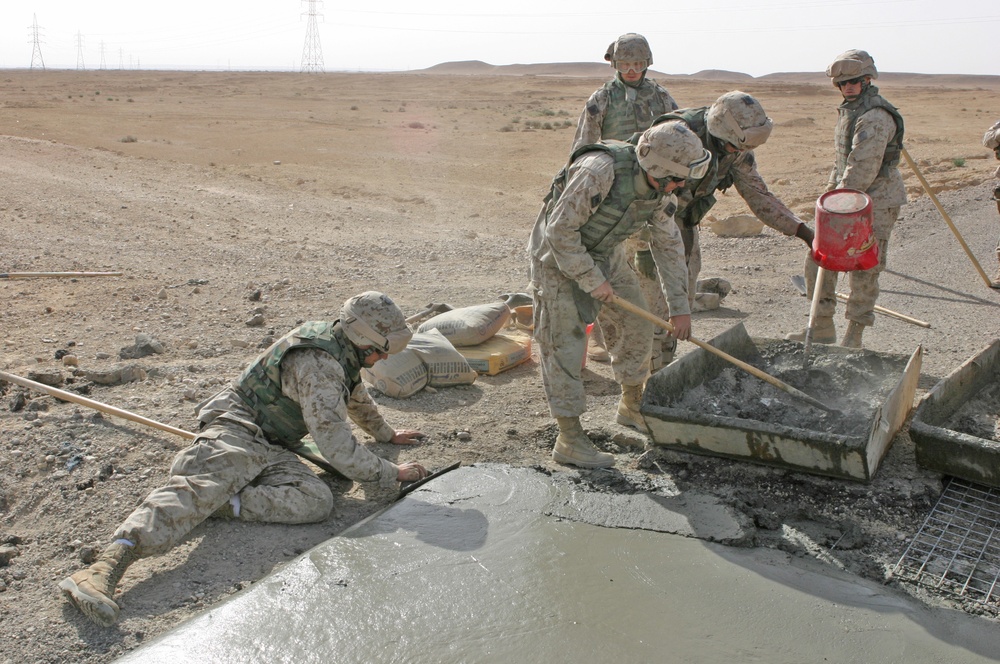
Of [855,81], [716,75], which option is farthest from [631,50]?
[716,75]

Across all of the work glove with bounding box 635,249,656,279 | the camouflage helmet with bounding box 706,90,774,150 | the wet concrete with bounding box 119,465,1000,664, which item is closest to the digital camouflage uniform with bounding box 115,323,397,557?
the wet concrete with bounding box 119,465,1000,664

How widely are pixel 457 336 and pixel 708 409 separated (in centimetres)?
196

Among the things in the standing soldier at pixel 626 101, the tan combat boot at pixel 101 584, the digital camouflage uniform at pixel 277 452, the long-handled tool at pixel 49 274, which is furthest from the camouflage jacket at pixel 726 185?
the long-handled tool at pixel 49 274

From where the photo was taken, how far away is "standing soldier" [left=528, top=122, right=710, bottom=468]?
13.7ft

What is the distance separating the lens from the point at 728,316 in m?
7.42

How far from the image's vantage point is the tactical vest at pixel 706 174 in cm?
496

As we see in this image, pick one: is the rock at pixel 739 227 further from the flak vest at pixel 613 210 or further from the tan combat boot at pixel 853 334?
the flak vest at pixel 613 210

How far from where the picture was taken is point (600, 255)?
4.52 m

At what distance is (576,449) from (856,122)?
9.64ft

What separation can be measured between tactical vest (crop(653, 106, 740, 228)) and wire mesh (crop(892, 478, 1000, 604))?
196cm

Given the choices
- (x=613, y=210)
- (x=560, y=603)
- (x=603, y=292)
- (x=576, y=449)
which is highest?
(x=613, y=210)

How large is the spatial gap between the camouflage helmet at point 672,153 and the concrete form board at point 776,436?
994 mm

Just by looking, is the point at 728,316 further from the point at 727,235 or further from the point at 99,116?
the point at 99,116

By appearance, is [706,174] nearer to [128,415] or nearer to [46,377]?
[128,415]
